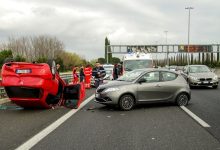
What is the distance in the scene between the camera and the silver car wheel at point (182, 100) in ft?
44.6

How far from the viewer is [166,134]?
316 inches

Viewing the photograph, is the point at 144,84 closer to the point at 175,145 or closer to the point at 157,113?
the point at 157,113

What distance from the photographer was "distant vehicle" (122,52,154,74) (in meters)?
23.0

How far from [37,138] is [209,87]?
19.6 metres

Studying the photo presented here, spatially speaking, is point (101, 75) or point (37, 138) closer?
point (37, 138)

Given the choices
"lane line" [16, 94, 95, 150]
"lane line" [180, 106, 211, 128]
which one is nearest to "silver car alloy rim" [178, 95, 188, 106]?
"lane line" [180, 106, 211, 128]

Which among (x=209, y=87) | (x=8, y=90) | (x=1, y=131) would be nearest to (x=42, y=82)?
(x=8, y=90)

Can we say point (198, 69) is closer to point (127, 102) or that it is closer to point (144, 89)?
point (144, 89)

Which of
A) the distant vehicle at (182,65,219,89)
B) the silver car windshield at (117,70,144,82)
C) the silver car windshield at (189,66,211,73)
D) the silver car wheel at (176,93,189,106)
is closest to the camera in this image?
the silver car windshield at (117,70,144,82)

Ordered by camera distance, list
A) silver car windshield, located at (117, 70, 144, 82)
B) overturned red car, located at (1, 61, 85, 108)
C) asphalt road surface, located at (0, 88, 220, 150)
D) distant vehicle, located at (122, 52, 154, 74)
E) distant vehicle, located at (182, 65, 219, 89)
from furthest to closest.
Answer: distant vehicle, located at (122, 52, 154, 74) < distant vehicle, located at (182, 65, 219, 89) < silver car windshield, located at (117, 70, 144, 82) < overturned red car, located at (1, 61, 85, 108) < asphalt road surface, located at (0, 88, 220, 150)

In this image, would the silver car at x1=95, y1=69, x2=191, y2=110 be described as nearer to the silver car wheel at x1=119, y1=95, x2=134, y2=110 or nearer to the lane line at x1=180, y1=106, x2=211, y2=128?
the silver car wheel at x1=119, y1=95, x2=134, y2=110

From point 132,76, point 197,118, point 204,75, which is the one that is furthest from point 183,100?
point 204,75

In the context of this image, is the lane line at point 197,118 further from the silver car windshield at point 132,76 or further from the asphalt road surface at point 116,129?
the silver car windshield at point 132,76

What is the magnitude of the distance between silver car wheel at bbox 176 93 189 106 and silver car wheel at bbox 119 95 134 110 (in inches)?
82.0
